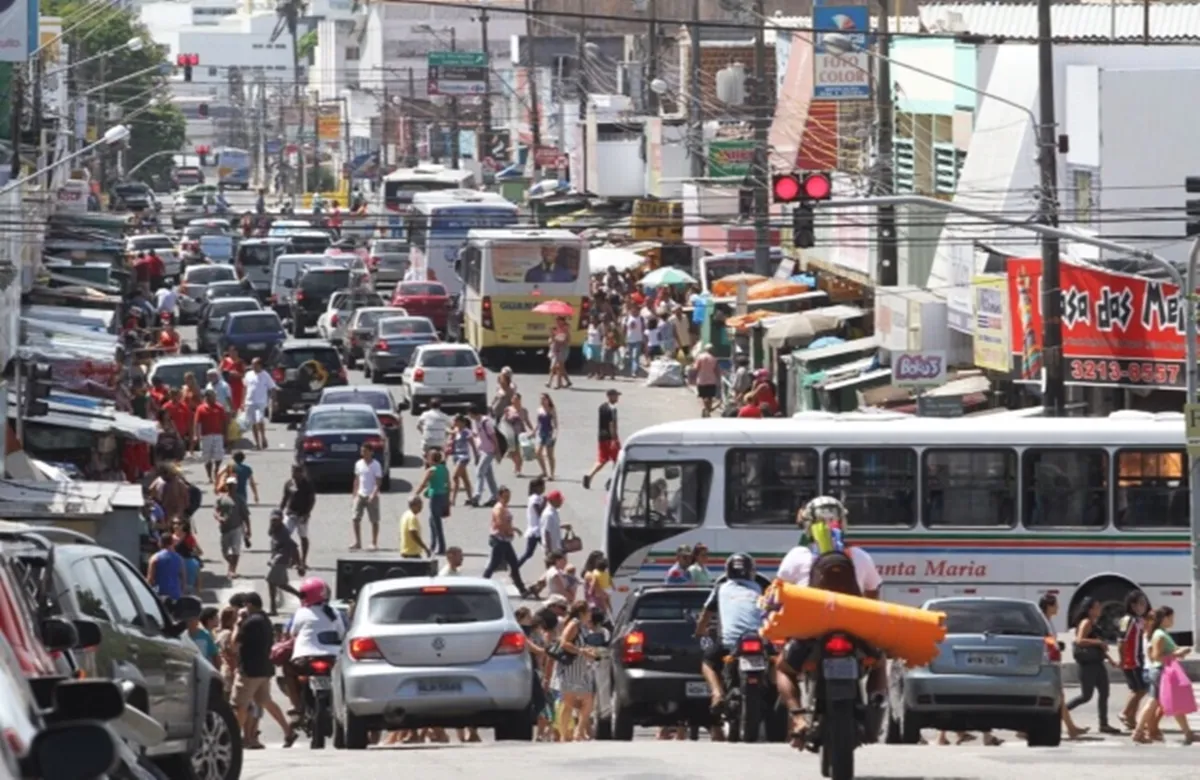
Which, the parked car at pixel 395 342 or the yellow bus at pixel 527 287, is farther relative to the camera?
the yellow bus at pixel 527 287

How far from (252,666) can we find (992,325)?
68.9 ft

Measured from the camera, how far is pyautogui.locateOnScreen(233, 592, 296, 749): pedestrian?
799 inches

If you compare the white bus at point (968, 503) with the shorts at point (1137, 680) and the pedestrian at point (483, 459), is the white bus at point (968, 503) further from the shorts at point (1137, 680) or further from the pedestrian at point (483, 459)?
the pedestrian at point (483, 459)

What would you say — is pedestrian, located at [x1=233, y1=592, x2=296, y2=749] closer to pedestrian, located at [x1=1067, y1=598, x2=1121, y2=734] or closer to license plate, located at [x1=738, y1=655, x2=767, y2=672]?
license plate, located at [x1=738, y1=655, x2=767, y2=672]

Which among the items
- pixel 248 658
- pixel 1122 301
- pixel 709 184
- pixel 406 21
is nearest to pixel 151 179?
pixel 406 21

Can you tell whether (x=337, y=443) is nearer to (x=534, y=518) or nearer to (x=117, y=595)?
(x=534, y=518)

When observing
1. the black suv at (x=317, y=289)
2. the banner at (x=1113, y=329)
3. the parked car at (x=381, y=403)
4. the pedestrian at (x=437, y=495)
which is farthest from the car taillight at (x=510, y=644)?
the black suv at (x=317, y=289)

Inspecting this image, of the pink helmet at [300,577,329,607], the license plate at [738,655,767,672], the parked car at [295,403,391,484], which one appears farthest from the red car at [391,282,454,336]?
the license plate at [738,655,767,672]

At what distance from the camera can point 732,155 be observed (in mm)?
60219

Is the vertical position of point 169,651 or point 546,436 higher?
point 169,651

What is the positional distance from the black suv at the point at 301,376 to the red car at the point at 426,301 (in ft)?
45.3

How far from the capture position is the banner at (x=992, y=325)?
127ft

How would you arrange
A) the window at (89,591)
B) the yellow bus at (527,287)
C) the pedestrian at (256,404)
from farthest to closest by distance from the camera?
the yellow bus at (527,287)
the pedestrian at (256,404)
the window at (89,591)

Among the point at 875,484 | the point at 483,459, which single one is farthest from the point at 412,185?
the point at 875,484
